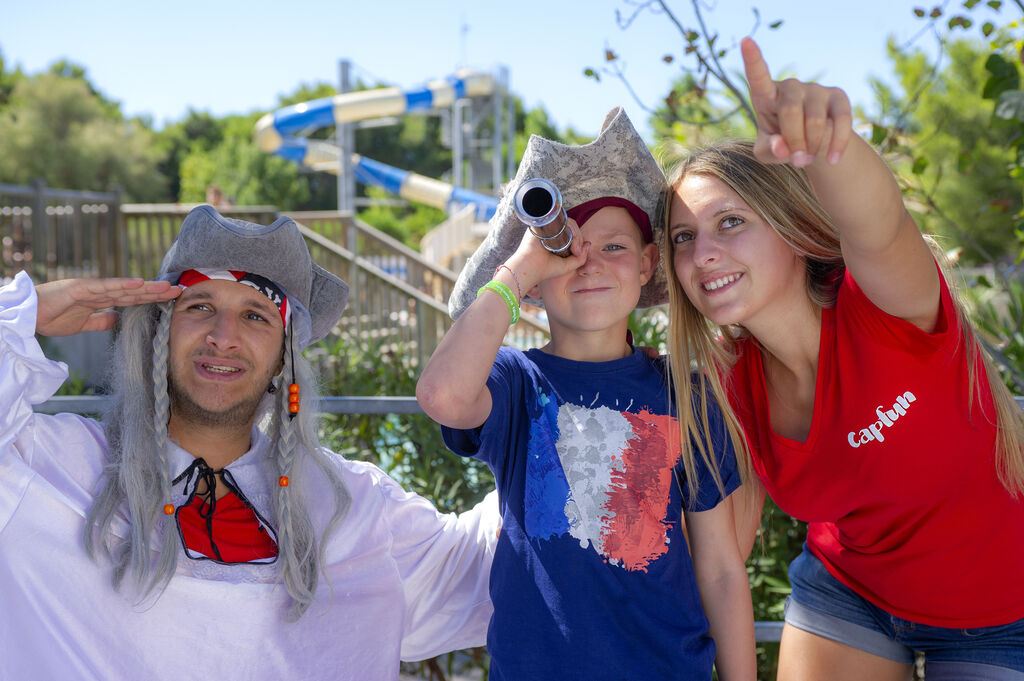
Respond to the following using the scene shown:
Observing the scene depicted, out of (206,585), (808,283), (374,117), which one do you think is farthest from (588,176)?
(374,117)

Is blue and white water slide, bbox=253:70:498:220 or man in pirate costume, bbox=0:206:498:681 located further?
blue and white water slide, bbox=253:70:498:220

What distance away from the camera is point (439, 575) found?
2.55m

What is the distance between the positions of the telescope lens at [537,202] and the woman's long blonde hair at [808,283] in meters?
0.47

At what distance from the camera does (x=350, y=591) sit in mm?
2408

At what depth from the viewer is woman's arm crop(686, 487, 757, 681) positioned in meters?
2.13

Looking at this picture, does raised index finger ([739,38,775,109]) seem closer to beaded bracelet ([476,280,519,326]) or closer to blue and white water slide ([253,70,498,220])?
beaded bracelet ([476,280,519,326])

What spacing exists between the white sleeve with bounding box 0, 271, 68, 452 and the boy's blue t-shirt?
3.47 ft

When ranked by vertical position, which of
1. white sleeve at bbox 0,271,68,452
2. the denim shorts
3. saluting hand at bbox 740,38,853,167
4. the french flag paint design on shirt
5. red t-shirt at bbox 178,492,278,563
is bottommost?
the denim shorts

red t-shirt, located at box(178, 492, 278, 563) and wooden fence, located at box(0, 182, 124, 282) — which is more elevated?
wooden fence, located at box(0, 182, 124, 282)

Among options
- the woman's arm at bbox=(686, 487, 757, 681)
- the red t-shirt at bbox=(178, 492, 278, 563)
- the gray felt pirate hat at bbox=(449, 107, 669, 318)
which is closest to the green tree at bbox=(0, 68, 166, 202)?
the red t-shirt at bbox=(178, 492, 278, 563)

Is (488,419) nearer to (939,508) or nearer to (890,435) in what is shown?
(890,435)

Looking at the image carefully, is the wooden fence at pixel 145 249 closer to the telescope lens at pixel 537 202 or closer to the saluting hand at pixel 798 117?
the telescope lens at pixel 537 202

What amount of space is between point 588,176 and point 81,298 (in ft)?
4.69

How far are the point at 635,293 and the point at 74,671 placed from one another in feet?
5.64
